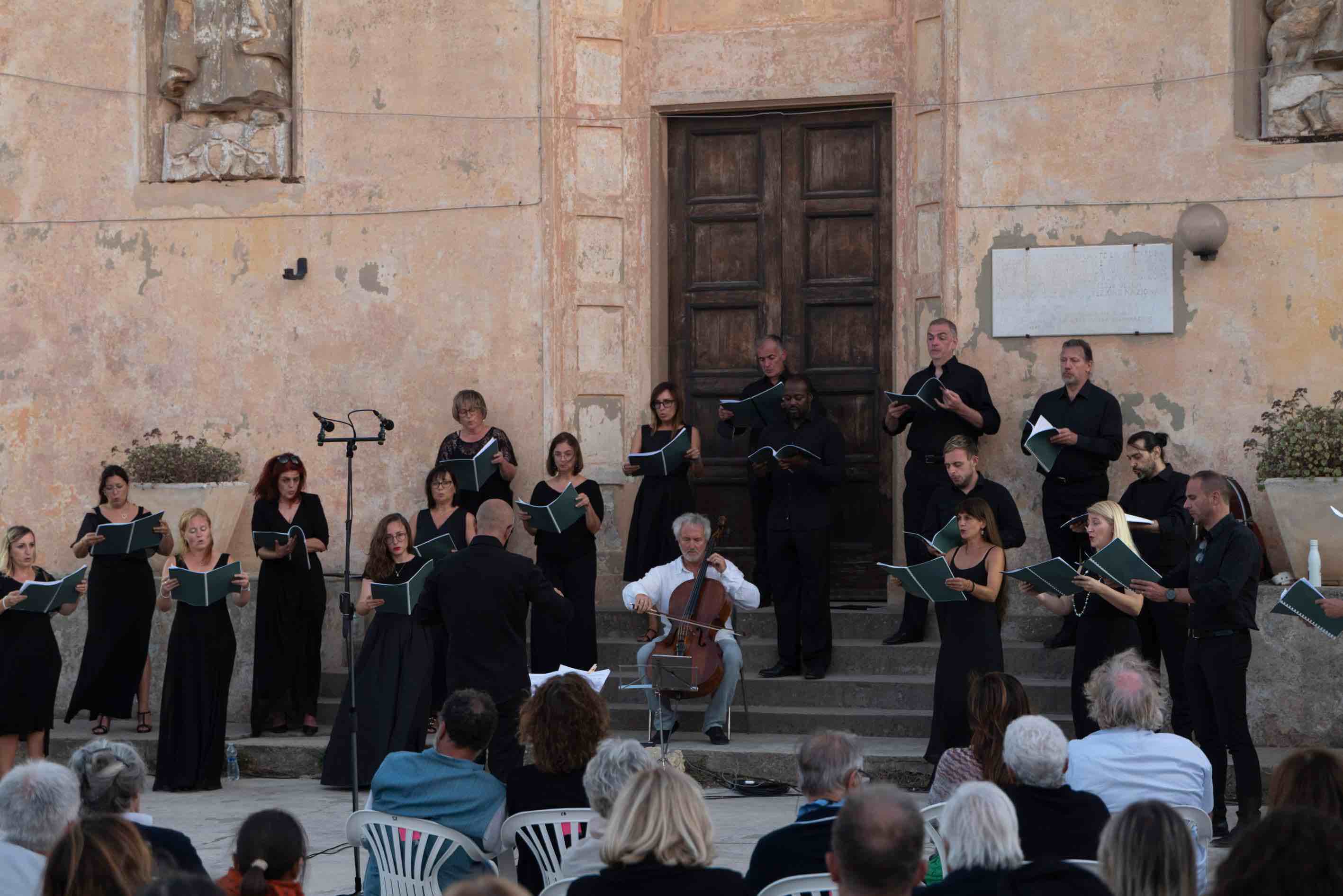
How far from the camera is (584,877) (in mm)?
3824

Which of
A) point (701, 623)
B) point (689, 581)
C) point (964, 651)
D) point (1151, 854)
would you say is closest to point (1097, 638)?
point (964, 651)

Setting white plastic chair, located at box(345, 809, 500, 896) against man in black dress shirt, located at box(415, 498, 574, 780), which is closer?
white plastic chair, located at box(345, 809, 500, 896)

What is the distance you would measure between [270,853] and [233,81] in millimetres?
8603

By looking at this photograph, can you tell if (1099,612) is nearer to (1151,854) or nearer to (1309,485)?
(1309,485)

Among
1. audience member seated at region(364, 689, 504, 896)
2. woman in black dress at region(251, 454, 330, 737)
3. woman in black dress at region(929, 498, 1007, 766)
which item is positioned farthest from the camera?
woman in black dress at region(251, 454, 330, 737)

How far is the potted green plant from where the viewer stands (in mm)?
9094

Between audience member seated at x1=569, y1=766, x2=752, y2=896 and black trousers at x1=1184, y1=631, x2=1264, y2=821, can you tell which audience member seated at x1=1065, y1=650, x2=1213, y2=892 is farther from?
audience member seated at x1=569, y1=766, x2=752, y2=896

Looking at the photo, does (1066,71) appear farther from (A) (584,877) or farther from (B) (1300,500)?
(A) (584,877)

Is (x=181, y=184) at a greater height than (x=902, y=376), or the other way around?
(x=181, y=184)

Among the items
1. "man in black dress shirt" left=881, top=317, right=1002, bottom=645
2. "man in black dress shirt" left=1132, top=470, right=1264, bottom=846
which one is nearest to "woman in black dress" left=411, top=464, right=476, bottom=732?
"man in black dress shirt" left=881, top=317, right=1002, bottom=645

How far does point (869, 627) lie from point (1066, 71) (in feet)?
11.7

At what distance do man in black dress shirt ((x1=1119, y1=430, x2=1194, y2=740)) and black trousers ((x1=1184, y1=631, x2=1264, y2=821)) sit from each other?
0.35 metres

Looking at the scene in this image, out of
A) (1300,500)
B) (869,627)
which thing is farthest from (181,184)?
A: (1300,500)

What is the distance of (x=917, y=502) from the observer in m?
10.1
